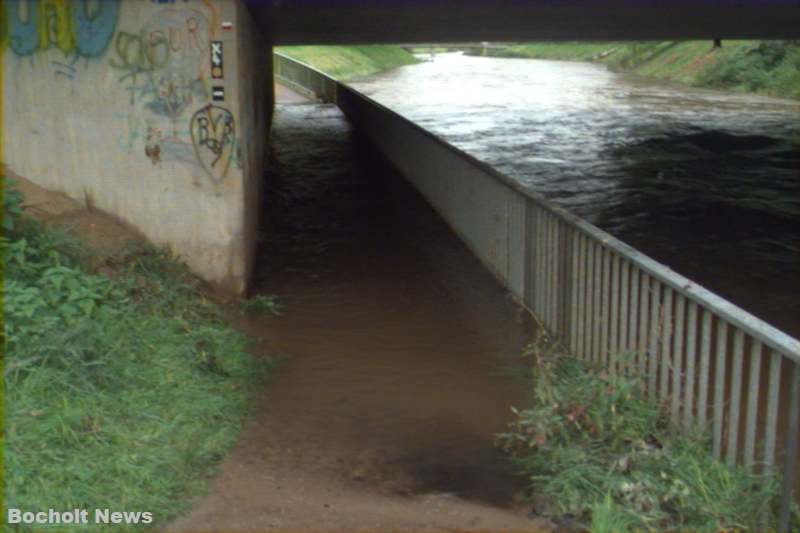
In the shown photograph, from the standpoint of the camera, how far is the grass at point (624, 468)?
4.91m

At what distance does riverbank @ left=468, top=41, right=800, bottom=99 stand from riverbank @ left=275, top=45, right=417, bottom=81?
1426 cm

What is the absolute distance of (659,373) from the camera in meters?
6.03

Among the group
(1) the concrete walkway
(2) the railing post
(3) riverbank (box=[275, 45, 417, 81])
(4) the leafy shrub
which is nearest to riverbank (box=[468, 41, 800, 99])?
(3) riverbank (box=[275, 45, 417, 81])

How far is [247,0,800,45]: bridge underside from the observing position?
15141mm

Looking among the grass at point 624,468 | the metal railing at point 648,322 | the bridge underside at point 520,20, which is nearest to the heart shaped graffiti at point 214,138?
the metal railing at point 648,322

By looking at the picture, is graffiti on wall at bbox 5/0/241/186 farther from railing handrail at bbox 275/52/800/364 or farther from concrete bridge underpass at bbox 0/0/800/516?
railing handrail at bbox 275/52/800/364

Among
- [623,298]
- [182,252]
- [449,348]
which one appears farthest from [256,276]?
[623,298]

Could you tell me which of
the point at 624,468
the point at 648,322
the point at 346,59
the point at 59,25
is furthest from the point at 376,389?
the point at 346,59

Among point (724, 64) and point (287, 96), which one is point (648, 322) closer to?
point (287, 96)

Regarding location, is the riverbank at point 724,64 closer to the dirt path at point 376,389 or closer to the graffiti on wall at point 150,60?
the dirt path at point 376,389

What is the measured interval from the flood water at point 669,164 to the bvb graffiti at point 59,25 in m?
6.84

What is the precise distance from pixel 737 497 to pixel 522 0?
10.8m

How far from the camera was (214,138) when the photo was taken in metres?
9.16

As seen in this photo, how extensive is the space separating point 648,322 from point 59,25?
20.3 ft
